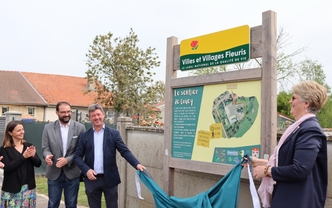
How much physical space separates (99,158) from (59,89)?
41.1m

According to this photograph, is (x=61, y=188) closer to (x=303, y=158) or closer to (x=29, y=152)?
(x=29, y=152)

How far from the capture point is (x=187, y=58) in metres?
4.73

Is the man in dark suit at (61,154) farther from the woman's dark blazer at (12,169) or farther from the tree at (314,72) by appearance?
the tree at (314,72)

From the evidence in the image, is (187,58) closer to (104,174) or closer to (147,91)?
(104,174)

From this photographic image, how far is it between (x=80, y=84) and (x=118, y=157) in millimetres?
41697

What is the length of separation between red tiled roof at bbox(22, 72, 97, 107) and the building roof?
0.81m

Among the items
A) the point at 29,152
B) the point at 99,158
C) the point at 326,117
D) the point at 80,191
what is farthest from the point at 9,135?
the point at 326,117

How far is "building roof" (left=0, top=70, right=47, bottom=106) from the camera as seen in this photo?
39219mm

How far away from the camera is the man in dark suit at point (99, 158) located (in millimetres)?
4938

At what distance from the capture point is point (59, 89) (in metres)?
44.2

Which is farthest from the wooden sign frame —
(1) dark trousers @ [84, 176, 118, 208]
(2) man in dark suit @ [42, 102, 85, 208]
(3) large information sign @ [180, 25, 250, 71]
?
(2) man in dark suit @ [42, 102, 85, 208]

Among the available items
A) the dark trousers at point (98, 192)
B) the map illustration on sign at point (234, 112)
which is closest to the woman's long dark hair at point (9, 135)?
the dark trousers at point (98, 192)

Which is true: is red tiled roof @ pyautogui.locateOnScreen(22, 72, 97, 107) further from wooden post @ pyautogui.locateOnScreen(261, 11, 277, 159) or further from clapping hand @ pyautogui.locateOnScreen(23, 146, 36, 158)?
Answer: wooden post @ pyautogui.locateOnScreen(261, 11, 277, 159)

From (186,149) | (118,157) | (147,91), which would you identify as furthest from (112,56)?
(186,149)
